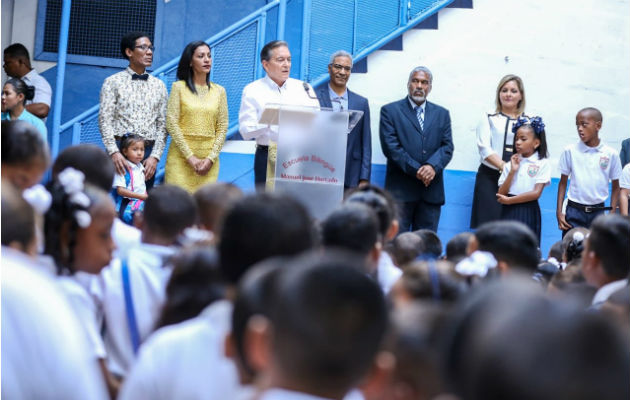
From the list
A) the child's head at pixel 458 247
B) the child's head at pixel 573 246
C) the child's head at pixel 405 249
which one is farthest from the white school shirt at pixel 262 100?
the child's head at pixel 458 247

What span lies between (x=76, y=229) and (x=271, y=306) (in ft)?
4.37

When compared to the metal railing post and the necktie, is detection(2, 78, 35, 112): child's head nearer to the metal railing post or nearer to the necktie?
the metal railing post

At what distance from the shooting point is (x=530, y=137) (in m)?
6.80

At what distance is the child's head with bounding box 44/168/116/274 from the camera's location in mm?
2500

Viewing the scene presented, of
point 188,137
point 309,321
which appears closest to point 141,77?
point 188,137

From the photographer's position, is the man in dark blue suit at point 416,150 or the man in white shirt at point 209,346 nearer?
the man in white shirt at point 209,346

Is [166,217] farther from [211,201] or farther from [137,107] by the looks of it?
[137,107]

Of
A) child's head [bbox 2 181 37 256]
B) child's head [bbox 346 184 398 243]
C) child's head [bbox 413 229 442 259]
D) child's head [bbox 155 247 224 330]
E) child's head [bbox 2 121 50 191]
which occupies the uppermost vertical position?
child's head [bbox 2 121 50 191]

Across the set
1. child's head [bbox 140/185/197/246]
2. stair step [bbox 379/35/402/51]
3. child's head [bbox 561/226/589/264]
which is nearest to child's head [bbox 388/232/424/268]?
child's head [bbox 561/226/589/264]

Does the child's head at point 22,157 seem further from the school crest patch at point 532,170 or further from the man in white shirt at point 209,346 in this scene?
the school crest patch at point 532,170

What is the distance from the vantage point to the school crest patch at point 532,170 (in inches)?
267

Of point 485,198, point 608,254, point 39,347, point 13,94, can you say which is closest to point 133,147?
point 13,94

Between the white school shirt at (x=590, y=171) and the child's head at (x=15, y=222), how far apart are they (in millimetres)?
5932

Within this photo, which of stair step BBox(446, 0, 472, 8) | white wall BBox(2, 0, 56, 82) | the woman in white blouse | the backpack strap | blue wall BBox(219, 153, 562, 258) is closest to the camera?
the backpack strap
